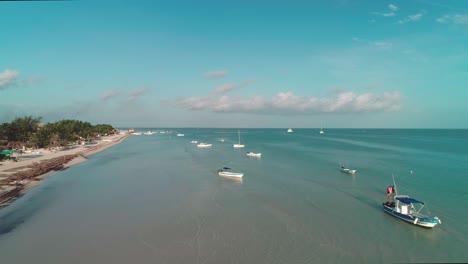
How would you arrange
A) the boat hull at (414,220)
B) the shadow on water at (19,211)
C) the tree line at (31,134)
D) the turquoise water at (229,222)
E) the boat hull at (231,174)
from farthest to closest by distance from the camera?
the tree line at (31,134)
the boat hull at (231,174)
the shadow on water at (19,211)
the boat hull at (414,220)
the turquoise water at (229,222)

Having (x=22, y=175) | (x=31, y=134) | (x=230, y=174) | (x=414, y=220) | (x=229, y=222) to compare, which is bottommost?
(x=229, y=222)

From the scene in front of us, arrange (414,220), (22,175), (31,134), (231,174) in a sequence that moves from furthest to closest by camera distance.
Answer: (31,134) < (231,174) < (22,175) < (414,220)

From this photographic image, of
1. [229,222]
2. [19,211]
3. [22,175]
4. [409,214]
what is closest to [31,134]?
[22,175]

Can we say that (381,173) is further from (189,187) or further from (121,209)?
(121,209)

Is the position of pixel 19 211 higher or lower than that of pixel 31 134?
lower

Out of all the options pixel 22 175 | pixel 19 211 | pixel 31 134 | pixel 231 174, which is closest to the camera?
pixel 19 211

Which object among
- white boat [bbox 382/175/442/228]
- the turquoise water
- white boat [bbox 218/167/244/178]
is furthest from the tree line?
white boat [bbox 382/175/442/228]

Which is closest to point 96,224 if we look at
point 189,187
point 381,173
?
point 189,187

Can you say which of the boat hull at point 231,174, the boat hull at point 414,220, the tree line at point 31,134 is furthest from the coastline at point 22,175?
the boat hull at point 414,220

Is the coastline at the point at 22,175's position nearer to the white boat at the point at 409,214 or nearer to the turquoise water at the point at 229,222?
the turquoise water at the point at 229,222

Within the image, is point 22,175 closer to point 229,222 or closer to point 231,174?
point 231,174

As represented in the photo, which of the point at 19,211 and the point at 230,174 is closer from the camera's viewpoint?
the point at 19,211
